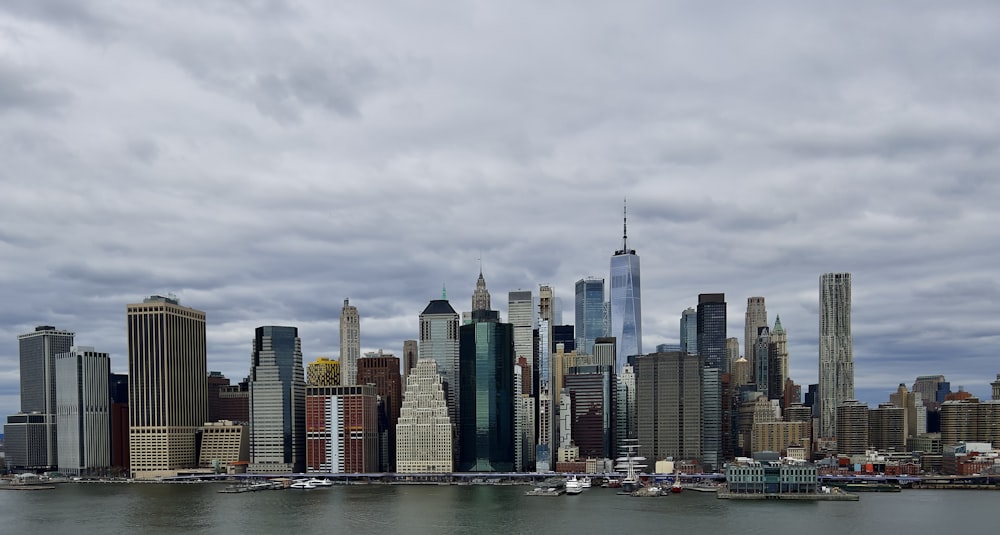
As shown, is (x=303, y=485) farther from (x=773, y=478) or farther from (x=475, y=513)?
(x=773, y=478)

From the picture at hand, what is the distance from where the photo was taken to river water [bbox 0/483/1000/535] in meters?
108

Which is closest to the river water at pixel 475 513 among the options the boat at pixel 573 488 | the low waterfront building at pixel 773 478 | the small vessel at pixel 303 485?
the boat at pixel 573 488

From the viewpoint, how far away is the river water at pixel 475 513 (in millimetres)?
108188

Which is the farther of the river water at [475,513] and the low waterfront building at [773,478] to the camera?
the low waterfront building at [773,478]

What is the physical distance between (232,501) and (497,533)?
6104 cm

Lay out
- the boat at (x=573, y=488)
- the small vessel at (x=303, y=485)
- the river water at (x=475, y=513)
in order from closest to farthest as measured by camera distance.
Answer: the river water at (x=475, y=513), the boat at (x=573, y=488), the small vessel at (x=303, y=485)

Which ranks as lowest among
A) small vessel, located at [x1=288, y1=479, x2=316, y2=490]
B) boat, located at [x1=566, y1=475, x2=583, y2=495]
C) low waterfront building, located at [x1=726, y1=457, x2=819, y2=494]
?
small vessel, located at [x1=288, y1=479, x2=316, y2=490]

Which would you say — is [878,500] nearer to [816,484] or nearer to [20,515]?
[816,484]

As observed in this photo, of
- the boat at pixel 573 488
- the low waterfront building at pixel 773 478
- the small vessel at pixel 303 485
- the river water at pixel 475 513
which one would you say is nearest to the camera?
the river water at pixel 475 513

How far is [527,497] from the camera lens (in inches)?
A: 6265

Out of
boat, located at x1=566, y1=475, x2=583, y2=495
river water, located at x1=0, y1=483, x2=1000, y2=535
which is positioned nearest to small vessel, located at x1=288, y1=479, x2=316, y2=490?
river water, located at x1=0, y1=483, x2=1000, y2=535

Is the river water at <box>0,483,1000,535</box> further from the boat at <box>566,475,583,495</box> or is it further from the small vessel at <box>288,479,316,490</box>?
the small vessel at <box>288,479,316,490</box>

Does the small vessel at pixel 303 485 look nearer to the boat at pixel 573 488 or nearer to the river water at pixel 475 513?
the river water at pixel 475 513

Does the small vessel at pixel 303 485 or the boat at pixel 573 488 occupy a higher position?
the boat at pixel 573 488
